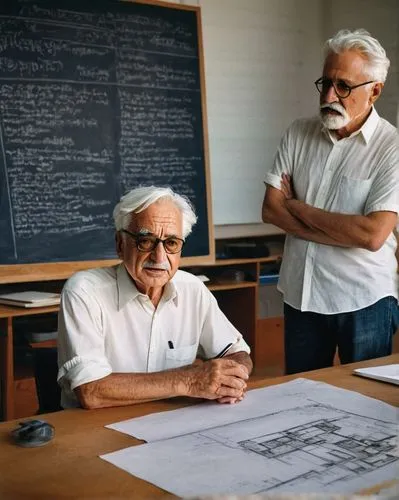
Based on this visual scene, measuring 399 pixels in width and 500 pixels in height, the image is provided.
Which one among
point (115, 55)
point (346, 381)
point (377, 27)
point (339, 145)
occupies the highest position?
point (377, 27)

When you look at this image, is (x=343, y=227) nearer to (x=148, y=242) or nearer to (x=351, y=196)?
(x=351, y=196)

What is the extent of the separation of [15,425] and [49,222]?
2025mm

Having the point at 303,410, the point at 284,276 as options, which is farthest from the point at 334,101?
the point at 303,410

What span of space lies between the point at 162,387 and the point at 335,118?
125 centimetres

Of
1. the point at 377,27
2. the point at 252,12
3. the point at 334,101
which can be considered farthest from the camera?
the point at 377,27

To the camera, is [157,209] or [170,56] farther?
[170,56]

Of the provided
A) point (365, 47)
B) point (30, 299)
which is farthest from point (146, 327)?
point (30, 299)

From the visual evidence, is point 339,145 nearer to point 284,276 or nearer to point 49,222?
point 284,276

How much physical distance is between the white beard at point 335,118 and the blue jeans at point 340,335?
628mm

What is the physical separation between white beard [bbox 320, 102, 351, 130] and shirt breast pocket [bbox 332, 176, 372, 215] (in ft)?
0.60

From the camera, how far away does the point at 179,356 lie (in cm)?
197

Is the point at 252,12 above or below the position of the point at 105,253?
above

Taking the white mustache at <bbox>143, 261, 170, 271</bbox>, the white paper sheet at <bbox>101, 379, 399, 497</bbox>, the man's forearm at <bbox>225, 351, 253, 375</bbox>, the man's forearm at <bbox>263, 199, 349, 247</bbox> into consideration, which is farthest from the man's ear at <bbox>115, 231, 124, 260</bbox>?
the man's forearm at <bbox>263, 199, 349, 247</bbox>

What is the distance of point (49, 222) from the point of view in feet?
11.3
